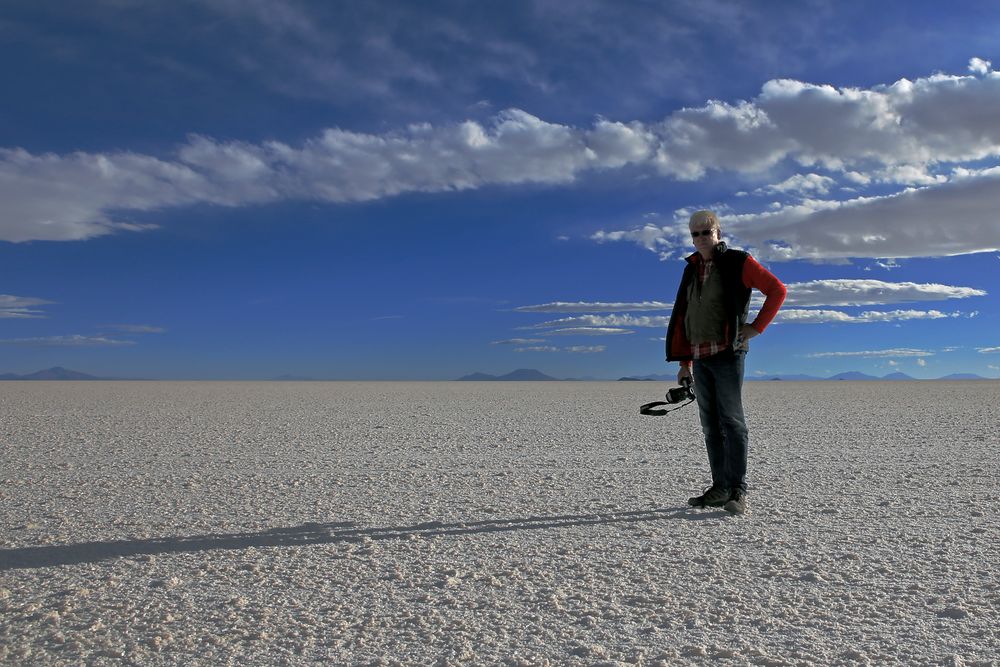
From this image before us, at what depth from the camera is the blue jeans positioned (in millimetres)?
4203

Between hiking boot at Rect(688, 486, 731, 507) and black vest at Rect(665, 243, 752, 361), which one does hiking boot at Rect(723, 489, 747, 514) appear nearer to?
hiking boot at Rect(688, 486, 731, 507)

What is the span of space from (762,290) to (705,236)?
44 centimetres

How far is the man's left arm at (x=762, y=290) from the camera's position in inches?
159

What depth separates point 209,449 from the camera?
7.23m

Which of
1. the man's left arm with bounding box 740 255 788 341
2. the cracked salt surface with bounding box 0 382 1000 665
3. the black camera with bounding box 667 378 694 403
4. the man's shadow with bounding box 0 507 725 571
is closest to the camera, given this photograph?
the cracked salt surface with bounding box 0 382 1000 665

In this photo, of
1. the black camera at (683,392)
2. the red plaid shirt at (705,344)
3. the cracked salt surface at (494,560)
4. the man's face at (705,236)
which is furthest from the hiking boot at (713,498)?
the man's face at (705,236)

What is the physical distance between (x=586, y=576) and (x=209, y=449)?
5.34 m

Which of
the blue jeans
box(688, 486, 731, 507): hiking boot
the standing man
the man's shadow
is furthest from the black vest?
the man's shadow

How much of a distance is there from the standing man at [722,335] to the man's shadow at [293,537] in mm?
276

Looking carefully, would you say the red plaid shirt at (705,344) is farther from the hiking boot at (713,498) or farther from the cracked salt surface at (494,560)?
the cracked salt surface at (494,560)

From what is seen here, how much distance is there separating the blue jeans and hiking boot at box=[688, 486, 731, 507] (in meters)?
0.04

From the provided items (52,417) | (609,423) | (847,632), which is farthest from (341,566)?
(52,417)

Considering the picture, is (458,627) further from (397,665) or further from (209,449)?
(209,449)

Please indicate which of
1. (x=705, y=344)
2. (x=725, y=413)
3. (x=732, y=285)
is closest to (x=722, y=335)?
(x=705, y=344)
